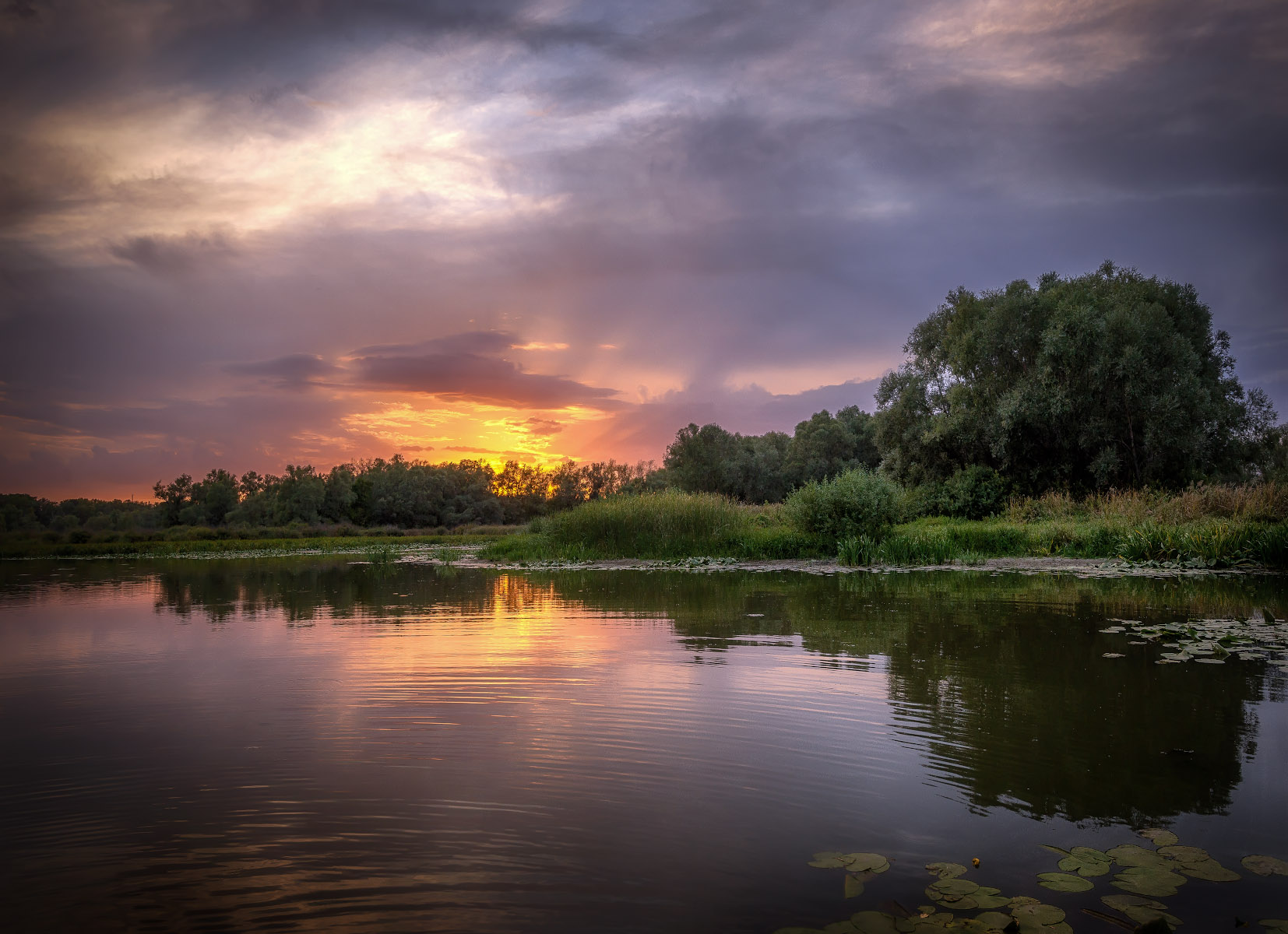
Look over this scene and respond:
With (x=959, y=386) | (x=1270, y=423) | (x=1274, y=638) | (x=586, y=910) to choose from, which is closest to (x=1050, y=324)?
(x=959, y=386)

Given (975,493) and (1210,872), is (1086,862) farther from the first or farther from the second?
(975,493)

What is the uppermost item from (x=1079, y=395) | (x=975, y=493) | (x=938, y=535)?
(x=1079, y=395)

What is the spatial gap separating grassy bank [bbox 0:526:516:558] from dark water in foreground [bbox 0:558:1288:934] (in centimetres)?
3544

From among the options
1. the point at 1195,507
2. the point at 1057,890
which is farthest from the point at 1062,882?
the point at 1195,507

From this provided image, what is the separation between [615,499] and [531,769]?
22226 mm

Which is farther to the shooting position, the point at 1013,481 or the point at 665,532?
the point at 1013,481

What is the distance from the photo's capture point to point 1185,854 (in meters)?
3.44

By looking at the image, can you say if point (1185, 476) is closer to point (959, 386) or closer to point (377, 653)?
point (959, 386)

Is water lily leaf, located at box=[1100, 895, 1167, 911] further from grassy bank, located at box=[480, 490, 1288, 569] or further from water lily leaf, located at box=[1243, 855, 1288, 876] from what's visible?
grassy bank, located at box=[480, 490, 1288, 569]

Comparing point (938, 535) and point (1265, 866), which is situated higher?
point (938, 535)

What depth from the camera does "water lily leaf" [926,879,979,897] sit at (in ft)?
10.2

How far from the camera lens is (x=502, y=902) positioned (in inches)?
124

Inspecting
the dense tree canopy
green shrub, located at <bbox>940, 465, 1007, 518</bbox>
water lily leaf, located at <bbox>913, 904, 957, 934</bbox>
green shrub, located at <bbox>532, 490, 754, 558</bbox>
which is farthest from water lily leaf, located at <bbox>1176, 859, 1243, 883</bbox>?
the dense tree canopy

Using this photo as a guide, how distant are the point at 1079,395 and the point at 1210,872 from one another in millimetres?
34786
